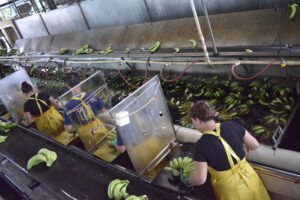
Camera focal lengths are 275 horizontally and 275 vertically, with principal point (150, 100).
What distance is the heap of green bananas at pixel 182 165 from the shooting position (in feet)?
11.3

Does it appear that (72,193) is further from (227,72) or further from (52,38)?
(52,38)

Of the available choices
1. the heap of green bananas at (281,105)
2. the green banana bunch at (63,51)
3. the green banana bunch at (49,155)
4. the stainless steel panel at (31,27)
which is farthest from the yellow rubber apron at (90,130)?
the stainless steel panel at (31,27)

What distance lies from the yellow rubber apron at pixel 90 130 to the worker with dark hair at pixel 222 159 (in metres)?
2.54

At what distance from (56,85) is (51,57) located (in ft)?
3.21

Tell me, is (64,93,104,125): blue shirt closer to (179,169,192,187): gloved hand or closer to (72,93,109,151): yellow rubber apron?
(72,93,109,151): yellow rubber apron

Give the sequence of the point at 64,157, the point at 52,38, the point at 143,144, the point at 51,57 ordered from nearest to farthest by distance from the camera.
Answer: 1. the point at 143,144
2. the point at 64,157
3. the point at 51,57
4. the point at 52,38

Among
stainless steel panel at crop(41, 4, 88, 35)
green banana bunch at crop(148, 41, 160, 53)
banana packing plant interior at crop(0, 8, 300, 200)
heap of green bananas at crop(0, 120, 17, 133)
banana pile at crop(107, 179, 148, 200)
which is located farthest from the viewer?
stainless steel panel at crop(41, 4, 88, 35)

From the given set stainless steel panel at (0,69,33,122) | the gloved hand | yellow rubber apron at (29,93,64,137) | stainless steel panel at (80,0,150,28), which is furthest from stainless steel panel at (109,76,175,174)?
stainless steel panel at (0,69,33,122)

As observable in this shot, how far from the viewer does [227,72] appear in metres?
6.02

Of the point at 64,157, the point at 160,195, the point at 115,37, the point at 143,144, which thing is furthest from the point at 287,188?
the point at 115,37

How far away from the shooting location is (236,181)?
9.34 ft

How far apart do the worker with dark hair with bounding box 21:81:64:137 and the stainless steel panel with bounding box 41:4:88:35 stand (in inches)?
175

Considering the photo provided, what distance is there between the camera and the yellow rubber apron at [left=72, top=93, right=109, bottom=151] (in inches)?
194

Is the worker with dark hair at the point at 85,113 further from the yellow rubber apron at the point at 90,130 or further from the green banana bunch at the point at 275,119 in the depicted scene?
the green banana bunch at the point at 275,119
